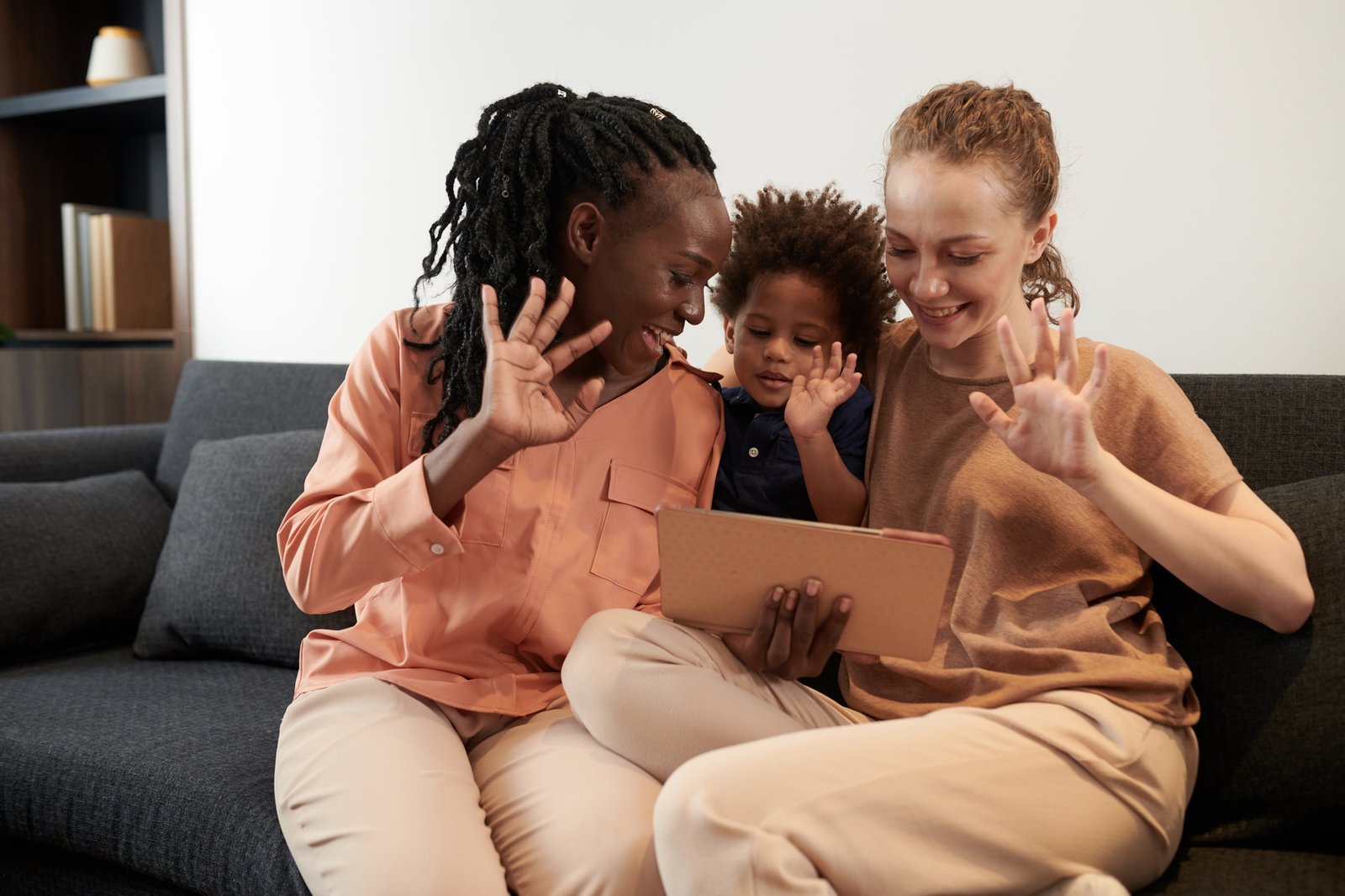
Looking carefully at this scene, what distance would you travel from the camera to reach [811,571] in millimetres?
1200

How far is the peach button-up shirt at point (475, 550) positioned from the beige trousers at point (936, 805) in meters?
0.32

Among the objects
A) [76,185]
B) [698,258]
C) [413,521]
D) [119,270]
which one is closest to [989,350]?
[698,258]

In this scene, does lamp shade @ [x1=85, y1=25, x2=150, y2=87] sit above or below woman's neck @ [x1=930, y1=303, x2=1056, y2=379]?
above

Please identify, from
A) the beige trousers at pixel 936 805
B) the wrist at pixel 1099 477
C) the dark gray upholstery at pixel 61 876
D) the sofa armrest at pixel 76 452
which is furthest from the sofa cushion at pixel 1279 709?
the sofa armrest at pixel 76 452

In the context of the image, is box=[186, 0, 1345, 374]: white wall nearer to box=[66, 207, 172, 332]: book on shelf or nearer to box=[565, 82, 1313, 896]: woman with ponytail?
box=[66, 207, 172, 332]: book on shelf

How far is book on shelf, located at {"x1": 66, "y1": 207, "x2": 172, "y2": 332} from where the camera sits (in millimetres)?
3041

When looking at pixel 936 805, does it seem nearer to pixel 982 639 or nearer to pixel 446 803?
pixel 982 639

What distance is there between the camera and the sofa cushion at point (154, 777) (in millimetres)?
1347

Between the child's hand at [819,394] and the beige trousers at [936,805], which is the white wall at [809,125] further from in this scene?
the beige trousers at [936,805]

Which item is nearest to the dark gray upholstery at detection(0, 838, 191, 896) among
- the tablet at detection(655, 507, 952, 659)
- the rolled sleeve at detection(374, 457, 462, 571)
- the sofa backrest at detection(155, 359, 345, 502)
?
Result: the rolled sleeve at detection(374, 457, 462, 571)

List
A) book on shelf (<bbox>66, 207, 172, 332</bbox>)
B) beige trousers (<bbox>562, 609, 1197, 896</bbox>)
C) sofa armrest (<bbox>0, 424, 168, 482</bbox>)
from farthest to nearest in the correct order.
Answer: book on shelf (<bbox>66, 207, 172, 332</bbox>) → sofa armrest (<bbox>0, 424, 168, 482</bbox>) → beige trousers (<bbox>562, 609, 1197, 896</bbox>)

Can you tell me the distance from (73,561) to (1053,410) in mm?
1674

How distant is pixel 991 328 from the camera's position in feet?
4.56

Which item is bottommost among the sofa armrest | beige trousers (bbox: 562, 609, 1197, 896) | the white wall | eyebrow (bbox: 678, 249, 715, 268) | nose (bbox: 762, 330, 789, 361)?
beige trousers (bbox: 562, 609, 1197, 896)
